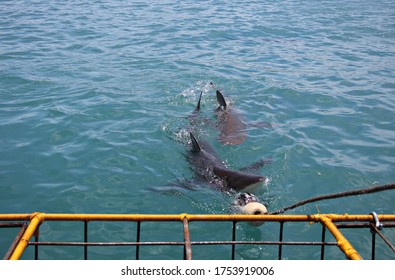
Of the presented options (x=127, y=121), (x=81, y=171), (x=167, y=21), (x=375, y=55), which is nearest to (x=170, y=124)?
(x=127, y=121)

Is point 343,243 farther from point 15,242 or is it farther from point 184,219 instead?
point 15,242

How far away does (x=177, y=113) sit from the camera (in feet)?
28.6

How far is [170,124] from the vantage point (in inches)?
320

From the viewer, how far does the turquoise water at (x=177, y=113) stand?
5570mm

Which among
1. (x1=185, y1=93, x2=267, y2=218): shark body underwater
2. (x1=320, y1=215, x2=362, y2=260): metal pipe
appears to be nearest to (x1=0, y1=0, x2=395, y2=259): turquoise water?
(x1=185, y1=93, x2=267, y2=218): shark body underwater

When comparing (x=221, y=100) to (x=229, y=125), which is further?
(x=221, y=100)

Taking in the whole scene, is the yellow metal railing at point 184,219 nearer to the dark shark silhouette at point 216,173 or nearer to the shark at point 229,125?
the dark shark silhouette at point 216,173

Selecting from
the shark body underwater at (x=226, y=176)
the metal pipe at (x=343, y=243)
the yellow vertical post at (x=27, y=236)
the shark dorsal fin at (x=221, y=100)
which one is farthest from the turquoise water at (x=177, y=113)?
the yellow vertical post at (x=27, y=236)

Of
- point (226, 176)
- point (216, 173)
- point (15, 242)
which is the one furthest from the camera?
point (216, 173)

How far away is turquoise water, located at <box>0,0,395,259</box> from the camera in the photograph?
557 centimetres

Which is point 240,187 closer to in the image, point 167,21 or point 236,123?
point 236,123

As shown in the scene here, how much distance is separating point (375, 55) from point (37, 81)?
31.8 feet

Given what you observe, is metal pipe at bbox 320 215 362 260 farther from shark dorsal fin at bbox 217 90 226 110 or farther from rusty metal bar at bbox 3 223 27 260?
shark dorsal fin at bbox 217 90 226 110

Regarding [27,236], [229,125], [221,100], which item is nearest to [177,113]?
[221,100]
